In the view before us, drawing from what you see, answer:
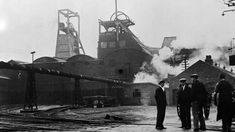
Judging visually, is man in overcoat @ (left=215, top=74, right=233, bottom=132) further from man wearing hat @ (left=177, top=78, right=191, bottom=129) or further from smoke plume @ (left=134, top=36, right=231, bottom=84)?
smoke plume @ (left=134, top=36, right=231, bottom=84)

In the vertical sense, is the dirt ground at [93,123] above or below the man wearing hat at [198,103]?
below

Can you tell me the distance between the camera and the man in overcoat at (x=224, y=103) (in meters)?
8.48

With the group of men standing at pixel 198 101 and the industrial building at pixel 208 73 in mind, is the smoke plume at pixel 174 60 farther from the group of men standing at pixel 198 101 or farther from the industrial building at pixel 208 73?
the group of men standing at pixel 198 101

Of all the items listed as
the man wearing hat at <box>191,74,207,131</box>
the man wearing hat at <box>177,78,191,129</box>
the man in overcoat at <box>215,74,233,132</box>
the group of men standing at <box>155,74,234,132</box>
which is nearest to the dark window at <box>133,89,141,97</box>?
the group of men standing at <box>155,74,234,132</box>

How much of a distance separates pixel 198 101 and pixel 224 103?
1.20 meters

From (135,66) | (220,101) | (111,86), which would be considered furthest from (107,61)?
(220,101)

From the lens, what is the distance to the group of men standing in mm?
8570

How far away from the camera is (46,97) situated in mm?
50094

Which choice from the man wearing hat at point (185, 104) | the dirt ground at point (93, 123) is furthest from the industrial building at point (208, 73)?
the man wearing hat at point (185, 104)

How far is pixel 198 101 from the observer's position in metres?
9.78

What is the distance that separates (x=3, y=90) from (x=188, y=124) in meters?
42.4

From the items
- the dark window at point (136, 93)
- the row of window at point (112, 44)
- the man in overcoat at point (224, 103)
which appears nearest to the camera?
the man in overcoat at point (224, 103)

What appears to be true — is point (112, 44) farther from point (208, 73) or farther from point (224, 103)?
point (224, 103)

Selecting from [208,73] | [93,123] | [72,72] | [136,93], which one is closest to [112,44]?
[72,72]
